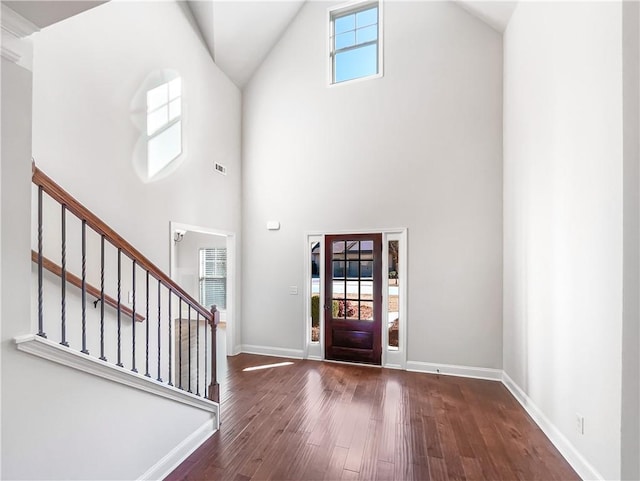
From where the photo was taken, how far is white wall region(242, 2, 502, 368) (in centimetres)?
407

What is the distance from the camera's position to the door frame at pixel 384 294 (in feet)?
14.2

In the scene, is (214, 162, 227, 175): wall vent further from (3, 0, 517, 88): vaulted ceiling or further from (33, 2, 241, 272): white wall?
(3, 0, 517, 88): vaulted ceiling

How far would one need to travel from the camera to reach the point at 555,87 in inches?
103

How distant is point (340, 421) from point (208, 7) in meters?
5.08

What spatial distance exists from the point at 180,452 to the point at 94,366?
3.66 feet

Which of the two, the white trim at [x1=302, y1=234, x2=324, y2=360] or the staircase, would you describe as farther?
the white trim at [x1=302, y1=234, x2=324, y2=360]

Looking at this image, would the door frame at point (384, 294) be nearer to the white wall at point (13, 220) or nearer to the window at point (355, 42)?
the window at point (355, 42)

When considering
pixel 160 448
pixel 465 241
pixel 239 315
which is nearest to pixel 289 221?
pixel 239 315

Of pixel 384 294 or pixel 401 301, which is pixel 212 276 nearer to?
pixel 384 294

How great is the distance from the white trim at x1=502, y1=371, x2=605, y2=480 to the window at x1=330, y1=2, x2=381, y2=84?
4.56 m

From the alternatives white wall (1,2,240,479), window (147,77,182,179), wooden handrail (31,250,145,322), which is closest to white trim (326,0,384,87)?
white wall (1,2,240,479)

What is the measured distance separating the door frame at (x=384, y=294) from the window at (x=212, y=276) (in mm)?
3538

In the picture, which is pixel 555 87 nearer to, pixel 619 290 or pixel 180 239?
Answer: pixel 619 290

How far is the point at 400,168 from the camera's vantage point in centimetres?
440
